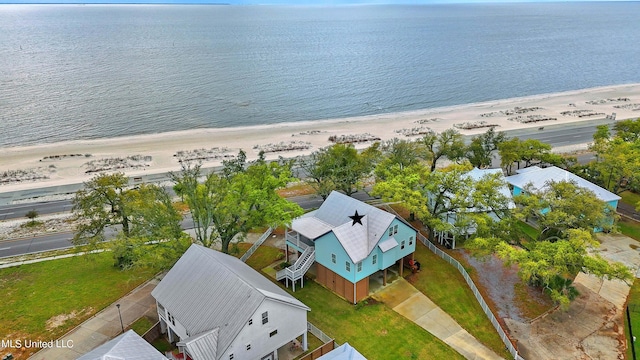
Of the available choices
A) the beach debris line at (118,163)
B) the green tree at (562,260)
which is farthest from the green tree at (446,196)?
the beach debris line at (118,163)

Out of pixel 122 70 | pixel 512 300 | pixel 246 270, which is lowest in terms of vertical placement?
pixel 512 300

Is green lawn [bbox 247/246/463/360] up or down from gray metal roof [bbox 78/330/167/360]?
down

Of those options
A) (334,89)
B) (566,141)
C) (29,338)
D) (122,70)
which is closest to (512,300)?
(29,338)

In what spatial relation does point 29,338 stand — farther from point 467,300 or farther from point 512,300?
point 512,300

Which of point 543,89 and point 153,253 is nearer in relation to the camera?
point 153,253

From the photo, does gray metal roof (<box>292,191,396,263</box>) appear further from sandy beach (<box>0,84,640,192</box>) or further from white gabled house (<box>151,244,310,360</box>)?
sandy beach (<box>0,84,640,192</box>)

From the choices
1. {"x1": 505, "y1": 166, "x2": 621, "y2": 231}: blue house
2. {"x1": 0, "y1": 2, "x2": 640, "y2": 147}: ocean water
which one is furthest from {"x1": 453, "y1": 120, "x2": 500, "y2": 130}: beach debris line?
{"x1": 505, "y1": 166, "x2": 621, "y2": 231}: blue house
